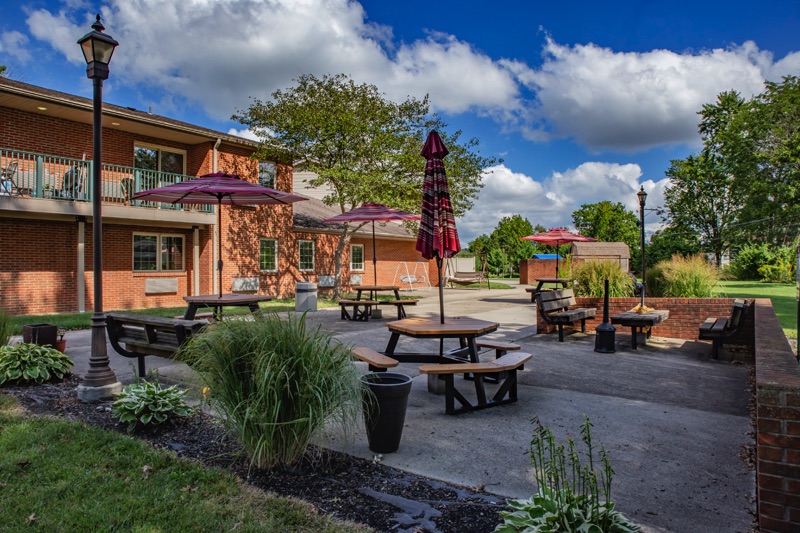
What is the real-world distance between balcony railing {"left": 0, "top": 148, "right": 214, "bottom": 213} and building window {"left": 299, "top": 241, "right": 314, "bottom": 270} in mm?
6458

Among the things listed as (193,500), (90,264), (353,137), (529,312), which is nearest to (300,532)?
(193,500)

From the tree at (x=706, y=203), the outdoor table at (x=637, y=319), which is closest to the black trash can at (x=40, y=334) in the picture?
the outdoor table at (x=637, y=319)

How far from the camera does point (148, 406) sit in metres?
4.19

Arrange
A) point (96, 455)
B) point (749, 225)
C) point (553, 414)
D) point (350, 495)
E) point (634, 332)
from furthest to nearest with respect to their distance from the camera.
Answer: point (749, 225), point (634, 332), point (553, 414), point (96, 455), point (350, 495)

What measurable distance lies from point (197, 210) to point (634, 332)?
13713 millimetres

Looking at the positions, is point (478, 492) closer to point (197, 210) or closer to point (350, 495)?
point (350, 495)

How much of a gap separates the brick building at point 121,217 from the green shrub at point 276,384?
11.9m

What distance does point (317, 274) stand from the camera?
2123cm

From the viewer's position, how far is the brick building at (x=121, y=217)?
12.8 m

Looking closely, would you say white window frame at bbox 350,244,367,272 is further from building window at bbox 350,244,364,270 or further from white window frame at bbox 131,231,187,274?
white window frame at bbox 131,231,187,274

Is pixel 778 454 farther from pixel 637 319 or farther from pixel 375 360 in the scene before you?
pixel 637 319

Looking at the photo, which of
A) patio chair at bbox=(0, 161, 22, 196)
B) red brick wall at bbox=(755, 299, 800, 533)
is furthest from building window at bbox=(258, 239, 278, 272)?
red brick wall at bbox=(755, 299, 800, 533)

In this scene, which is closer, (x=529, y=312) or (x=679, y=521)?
(x=679, y=521)

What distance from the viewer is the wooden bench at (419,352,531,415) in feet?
14.8
